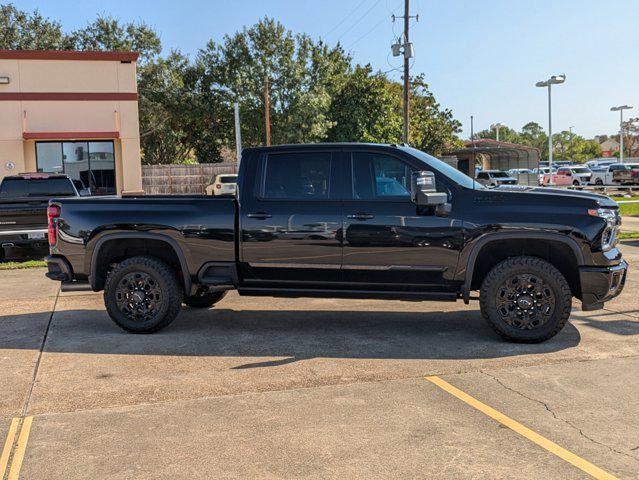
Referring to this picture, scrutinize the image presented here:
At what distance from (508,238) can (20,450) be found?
4.52 meters

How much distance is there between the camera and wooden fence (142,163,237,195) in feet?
112

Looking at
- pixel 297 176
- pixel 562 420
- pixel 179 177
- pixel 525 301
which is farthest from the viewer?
pixel 179 177

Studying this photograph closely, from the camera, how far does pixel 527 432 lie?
14.5 feet

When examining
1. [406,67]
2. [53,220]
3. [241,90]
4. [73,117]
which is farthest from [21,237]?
[241,90]

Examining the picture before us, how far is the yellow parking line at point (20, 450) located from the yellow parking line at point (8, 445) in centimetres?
4

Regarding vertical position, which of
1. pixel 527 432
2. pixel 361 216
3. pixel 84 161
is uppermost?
pixel 84 161

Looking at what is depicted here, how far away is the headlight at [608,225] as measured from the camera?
644 cm

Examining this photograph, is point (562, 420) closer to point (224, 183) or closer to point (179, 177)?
point (224, 183)

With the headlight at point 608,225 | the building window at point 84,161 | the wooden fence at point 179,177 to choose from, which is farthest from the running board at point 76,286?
the wooden fence at point 179,177

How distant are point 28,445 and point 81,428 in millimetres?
370

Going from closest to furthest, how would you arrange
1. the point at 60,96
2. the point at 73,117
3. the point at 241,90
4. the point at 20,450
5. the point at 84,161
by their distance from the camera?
the point at 20,450 < the point at 60,96 < the point at 73,117 < the point at 84,161 < the point at 241,90

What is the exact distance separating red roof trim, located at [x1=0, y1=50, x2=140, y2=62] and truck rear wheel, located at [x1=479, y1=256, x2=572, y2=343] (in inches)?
938

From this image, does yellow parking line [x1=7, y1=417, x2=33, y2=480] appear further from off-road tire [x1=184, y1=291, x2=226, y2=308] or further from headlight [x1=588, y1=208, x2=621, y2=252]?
headlight [x1=588, y1=208, x2=621, y2=252]

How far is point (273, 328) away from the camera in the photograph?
7.52 m
